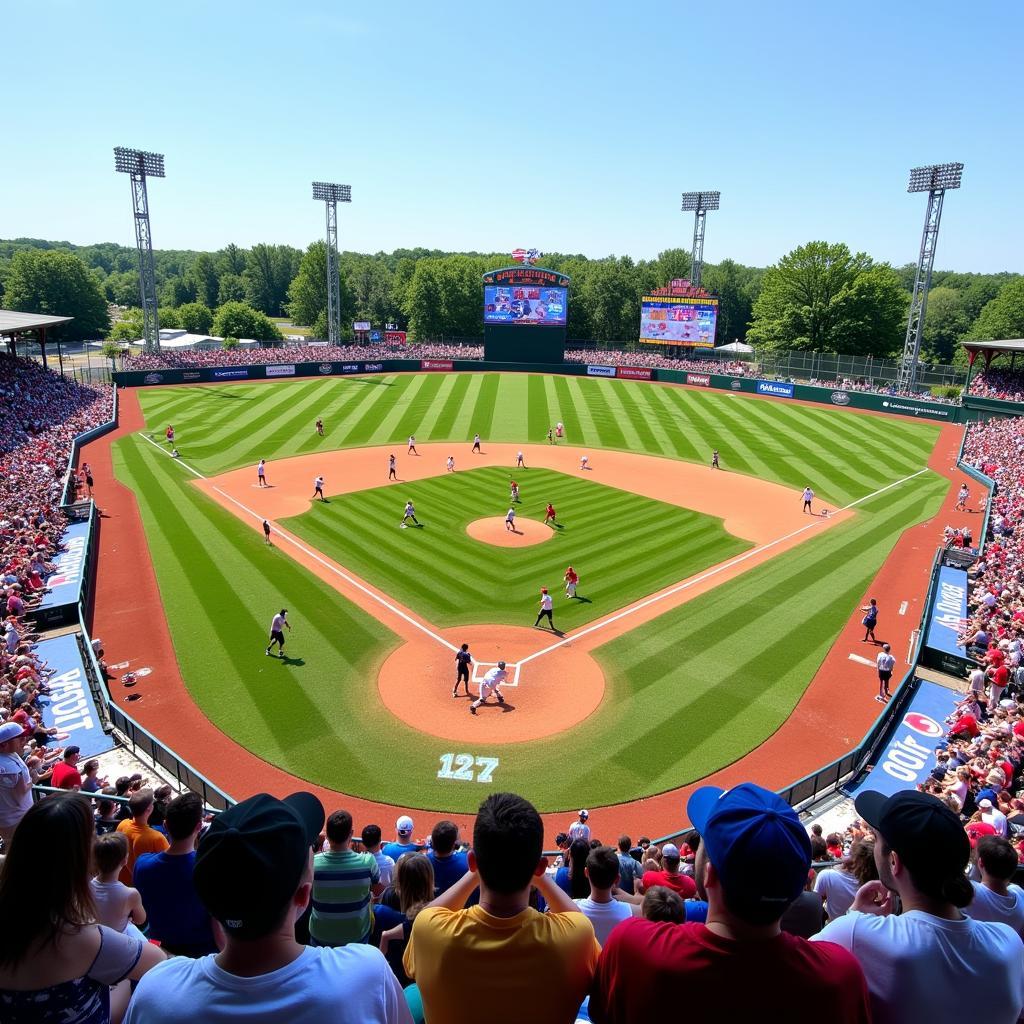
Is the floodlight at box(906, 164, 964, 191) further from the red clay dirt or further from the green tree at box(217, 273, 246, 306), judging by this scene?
the green tree at box(217, 273, 246, 306)

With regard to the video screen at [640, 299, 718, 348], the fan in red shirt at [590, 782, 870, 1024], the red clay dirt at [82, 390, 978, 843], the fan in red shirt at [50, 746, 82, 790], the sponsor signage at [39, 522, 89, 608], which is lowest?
the red clay dirt at [82, 390, 978, 843]

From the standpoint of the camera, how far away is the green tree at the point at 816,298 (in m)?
80.0

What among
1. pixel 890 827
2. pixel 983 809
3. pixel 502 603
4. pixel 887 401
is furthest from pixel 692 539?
pixel 887 401

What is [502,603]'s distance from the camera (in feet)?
81.4

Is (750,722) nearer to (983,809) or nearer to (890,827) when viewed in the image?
(983,809)

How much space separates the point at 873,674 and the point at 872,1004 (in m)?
20.1

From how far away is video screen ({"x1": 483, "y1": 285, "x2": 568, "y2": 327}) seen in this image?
2889 inches

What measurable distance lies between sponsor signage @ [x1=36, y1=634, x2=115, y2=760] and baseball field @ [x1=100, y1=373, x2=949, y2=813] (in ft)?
4.78

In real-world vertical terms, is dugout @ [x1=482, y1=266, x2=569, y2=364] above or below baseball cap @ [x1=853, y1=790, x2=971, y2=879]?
above

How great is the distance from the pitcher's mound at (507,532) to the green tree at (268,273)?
13925cm

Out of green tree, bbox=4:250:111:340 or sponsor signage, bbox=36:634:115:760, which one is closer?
sponsor signage, bbox=36:634:115:760

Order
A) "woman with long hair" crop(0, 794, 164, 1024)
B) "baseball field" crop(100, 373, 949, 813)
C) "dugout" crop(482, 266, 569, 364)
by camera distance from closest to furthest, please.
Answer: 1. "woman with long hair" crop(0, 794, 164, 1024)
2. "baseball field" crop(100, 373, 949, 813)
3. "dugout" crop(482, 266, 569, 364)

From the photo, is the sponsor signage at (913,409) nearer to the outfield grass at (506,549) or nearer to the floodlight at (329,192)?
the outfield grass at (506,549)

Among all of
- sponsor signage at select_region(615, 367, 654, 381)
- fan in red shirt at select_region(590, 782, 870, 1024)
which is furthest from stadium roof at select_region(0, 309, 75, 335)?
fan in red shirt at select_region(590, 782, 870, 1024)
